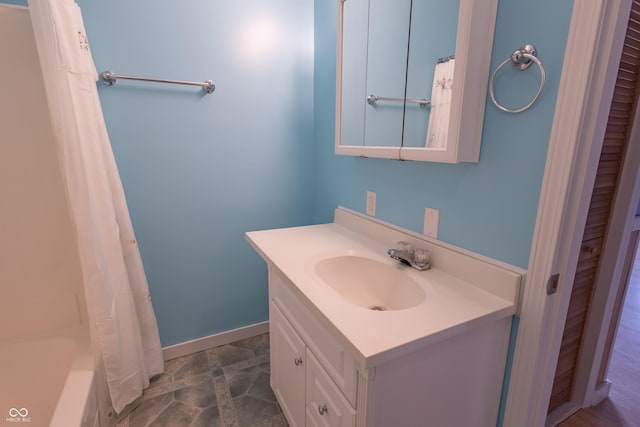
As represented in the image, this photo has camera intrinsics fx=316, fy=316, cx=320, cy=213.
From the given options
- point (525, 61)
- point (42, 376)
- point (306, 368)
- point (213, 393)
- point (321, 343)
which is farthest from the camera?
point (213, 393)

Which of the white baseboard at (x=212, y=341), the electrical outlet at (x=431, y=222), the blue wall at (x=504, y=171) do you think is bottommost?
the white baseboard at (x=212, y=341)

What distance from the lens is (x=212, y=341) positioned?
6.66 feet

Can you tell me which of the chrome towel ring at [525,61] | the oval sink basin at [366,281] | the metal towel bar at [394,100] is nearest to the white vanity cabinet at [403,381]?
the oval sink basin at [366,281]

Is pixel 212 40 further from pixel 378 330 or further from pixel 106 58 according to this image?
pixel 378 330

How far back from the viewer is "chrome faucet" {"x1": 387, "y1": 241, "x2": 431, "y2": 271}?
114 cm

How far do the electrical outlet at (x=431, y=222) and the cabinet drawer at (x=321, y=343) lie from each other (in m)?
0.54

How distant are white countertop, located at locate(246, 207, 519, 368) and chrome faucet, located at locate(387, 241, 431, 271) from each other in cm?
2

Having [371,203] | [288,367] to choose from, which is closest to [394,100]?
[371,203]

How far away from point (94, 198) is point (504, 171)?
5.07 ft

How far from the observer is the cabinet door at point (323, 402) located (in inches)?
34.6

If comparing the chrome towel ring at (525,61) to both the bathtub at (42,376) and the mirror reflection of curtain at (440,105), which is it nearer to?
the mirror reflection of curtain at (440,105)

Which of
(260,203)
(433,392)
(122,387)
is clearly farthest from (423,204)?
(122,387)

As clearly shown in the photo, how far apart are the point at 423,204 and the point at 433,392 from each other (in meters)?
0.64

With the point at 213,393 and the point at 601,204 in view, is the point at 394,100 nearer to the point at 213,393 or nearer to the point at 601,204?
the point at 601,204
